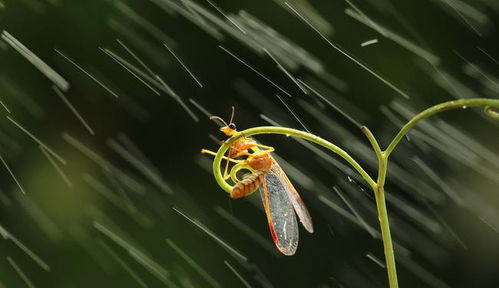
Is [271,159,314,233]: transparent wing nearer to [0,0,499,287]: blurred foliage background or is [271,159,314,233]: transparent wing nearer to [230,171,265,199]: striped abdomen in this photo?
[230,171,265,199]: striped abdomen

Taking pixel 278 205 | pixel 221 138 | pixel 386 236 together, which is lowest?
pixel 221 138

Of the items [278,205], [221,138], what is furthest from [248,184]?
[221,138]

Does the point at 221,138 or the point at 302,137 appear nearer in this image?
the point at 302,137

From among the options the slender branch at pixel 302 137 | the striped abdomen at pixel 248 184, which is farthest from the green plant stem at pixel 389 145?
the striped abdomen at pixel 248 184

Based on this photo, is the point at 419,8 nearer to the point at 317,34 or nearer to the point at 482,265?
the point at 317,34

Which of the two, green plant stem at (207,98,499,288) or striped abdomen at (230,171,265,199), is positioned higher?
green plant stem at (207,98,499,288)

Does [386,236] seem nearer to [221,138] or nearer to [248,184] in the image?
[248,184]

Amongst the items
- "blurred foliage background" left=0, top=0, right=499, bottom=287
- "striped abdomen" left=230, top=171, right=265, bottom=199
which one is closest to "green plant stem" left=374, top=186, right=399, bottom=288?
"striped abdomen" left=230, top=171, right=265, bottom=199
